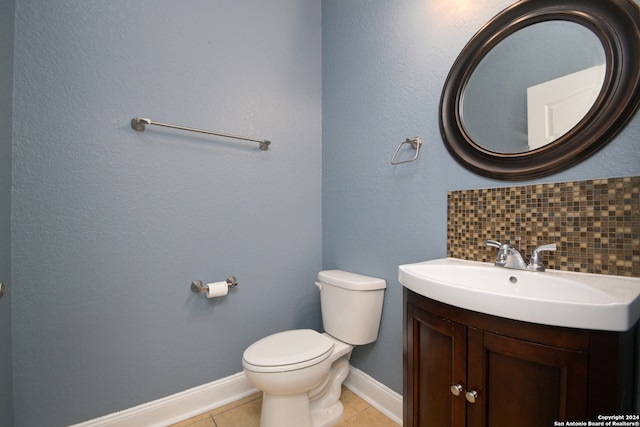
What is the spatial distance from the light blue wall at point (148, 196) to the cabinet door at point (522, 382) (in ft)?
4.02

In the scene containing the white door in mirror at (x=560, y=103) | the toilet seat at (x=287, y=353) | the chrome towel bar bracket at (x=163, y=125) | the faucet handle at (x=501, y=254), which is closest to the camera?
the white door in mirror at (x=560, y=103)

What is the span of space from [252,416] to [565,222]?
1642mm

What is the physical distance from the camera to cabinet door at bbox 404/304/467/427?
2.29 ft

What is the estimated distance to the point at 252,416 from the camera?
136 cm

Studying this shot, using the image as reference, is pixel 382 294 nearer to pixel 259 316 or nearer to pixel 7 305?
pixel 259 316

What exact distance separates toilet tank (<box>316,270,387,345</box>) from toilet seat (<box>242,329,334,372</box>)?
0.17 meters

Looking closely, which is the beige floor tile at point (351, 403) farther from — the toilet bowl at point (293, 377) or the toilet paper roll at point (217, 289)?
the toilet paper roll at point (217, 289)

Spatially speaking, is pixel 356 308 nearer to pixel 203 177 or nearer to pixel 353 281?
pixel 353 281

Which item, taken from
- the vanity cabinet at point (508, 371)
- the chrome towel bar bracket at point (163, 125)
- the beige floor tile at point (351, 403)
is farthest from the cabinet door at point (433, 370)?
the chrome towel bar bracket at point (163, 125)

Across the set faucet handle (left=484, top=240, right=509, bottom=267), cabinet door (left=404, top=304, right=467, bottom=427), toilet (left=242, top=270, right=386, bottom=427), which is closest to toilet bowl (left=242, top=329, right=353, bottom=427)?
toilet (left=242, top=270, right=386, bottom=427)

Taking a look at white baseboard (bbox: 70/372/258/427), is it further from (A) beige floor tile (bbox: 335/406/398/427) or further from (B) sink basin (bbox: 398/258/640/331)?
(B) sink basin (bbox: 398/258/640/331)

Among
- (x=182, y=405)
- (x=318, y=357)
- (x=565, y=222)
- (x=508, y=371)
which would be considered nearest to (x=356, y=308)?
(x=318, y=357)

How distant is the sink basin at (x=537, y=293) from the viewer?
1.66 feet

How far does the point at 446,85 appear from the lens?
1141 mm
